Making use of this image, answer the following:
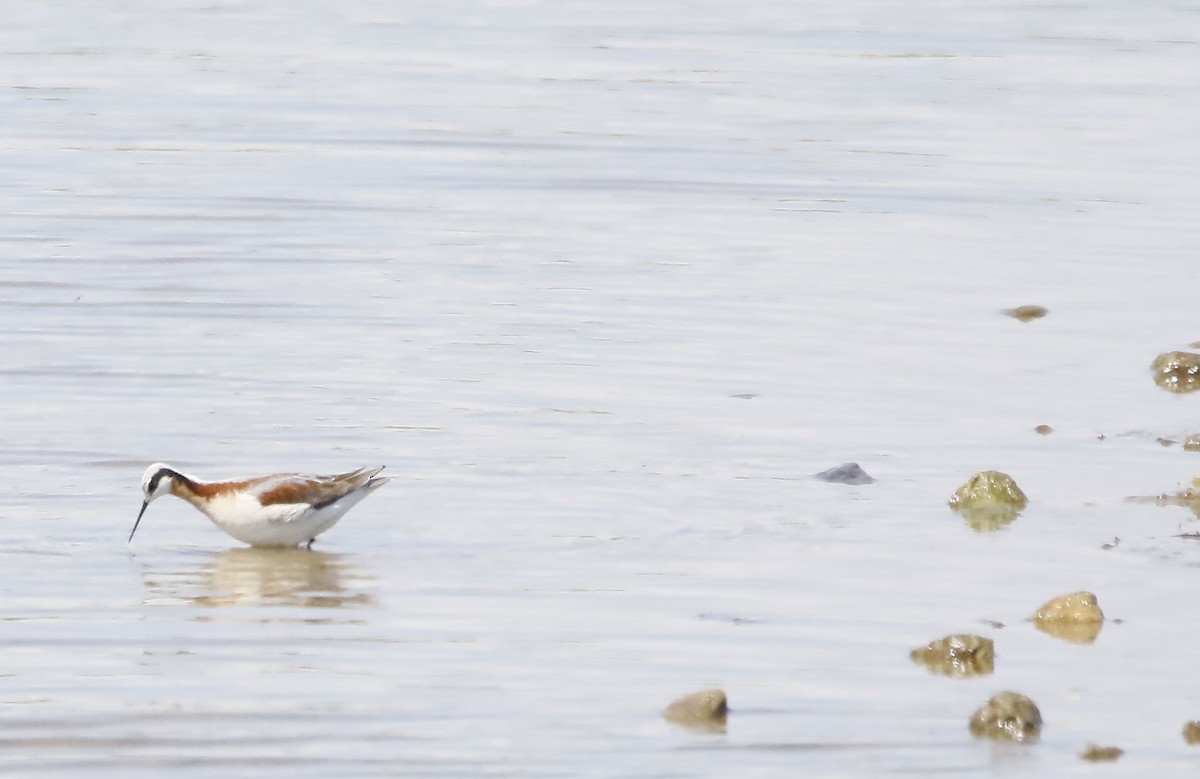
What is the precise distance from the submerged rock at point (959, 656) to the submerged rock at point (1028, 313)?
22.1ft

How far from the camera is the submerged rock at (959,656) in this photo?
838 cm

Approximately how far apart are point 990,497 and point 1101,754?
336cm

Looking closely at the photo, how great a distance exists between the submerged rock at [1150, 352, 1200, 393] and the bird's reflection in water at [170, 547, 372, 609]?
5137 mm

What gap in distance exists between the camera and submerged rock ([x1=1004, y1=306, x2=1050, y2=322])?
14.9m

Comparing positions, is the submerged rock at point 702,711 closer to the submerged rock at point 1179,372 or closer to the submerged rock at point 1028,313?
the submerged rock at point 1179,372

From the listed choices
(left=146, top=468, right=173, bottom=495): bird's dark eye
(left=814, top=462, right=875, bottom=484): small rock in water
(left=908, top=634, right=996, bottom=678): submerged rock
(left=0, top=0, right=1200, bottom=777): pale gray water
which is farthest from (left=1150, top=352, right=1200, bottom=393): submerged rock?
(left=146, top=468, right=173, bottom=495): bird's dark eye

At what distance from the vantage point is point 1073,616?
8891 mm

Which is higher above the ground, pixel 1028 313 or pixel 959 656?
pixel 1028 313

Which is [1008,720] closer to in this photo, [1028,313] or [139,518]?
[139,518]

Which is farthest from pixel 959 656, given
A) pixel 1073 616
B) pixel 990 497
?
pixel 990 497

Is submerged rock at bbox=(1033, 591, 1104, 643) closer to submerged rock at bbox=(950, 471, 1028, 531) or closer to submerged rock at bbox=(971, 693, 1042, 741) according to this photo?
submerged rock at bbox=(971, 693, 1042, 741)

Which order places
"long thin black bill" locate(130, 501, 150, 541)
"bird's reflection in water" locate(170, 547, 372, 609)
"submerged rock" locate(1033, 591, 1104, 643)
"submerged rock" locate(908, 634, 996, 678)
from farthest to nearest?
"long thin black bill" locate(130, 501, 150, 541), "bird's reflection in water" locate(170, 547, 372, 609), "submerged rock" locate(1033, 591, 1104, 643), "submerged rock" locate(908, 634, 996, 678)

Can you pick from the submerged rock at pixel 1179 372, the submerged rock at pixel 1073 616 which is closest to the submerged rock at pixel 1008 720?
the submerged rock at pixel 1073 616

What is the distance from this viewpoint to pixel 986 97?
24.0m
